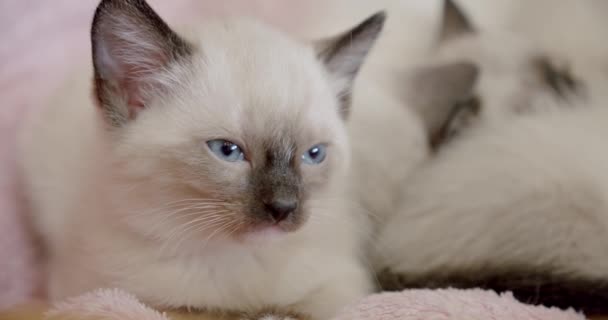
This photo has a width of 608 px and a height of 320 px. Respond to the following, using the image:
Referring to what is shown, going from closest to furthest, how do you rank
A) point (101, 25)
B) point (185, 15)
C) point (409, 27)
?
point (101, 25) < point (185, 15) < point (409, 27)

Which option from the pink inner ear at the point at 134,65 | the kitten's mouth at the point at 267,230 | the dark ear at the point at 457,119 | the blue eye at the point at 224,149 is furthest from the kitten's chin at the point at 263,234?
the dark ear at the point at 457,119

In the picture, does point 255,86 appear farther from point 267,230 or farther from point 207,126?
point 267,230

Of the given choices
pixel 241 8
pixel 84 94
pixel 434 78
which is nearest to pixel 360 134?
pixel 434 78

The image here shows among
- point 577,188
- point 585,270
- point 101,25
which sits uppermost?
point 101,25

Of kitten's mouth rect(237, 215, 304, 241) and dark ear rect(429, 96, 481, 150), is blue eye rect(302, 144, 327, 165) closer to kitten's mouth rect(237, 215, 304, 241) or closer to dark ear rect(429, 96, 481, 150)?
kitten's mouth rect(237, 215, 304, 241)

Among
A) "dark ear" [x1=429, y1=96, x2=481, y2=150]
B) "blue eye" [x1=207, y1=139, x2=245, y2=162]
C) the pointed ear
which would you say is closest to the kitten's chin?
"blue eye" [x1=207, y1=139, x2=245, y2=162]

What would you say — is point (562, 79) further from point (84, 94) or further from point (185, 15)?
point (84, 94)

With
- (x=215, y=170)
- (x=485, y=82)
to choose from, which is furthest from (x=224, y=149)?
(x=485, y=82)

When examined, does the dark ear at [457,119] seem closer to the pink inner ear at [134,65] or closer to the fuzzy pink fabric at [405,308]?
the fuzzy pink fabric at [405,308]
